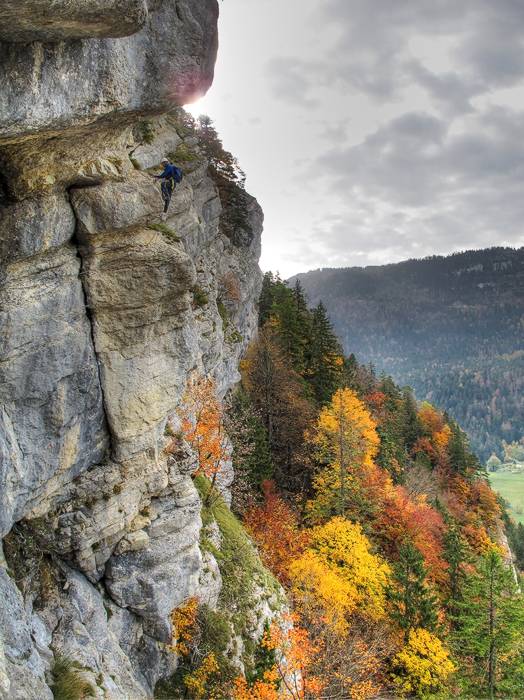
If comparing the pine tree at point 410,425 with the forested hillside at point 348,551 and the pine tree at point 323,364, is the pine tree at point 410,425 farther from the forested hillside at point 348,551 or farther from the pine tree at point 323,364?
the pine tree at point 323,364

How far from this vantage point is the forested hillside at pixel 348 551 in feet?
77.5

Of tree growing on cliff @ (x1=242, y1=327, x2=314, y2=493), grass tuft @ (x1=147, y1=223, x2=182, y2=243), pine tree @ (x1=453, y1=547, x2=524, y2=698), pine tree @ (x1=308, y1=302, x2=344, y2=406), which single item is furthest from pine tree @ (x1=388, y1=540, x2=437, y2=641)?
grass tuft @ (x1=147, y1=223, x2=182, y2=243)

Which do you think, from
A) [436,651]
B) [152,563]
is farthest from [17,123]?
[436,651]

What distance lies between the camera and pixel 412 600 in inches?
1064

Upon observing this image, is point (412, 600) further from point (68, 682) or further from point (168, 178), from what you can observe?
point (168, 178)

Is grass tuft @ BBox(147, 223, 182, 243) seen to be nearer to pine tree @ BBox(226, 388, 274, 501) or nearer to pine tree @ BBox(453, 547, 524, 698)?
pine tree @ BBox(226, 388, 274, 501)

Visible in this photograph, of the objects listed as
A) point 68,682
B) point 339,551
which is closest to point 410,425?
point 339,551

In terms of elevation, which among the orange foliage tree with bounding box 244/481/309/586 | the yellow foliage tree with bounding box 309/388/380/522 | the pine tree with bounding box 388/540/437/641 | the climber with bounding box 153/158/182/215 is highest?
the climber with bounding box 153/158/182/215

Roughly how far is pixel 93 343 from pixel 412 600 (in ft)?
82.3

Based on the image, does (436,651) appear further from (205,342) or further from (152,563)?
(205,342)

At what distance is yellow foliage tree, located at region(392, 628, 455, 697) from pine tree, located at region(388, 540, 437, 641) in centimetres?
57

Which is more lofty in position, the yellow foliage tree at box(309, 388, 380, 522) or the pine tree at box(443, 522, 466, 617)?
the yellow foliage tree at box(309, 388, 380, 522)

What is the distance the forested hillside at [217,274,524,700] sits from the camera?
23609mm

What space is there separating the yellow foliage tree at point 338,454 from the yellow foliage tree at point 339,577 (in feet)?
8.53
